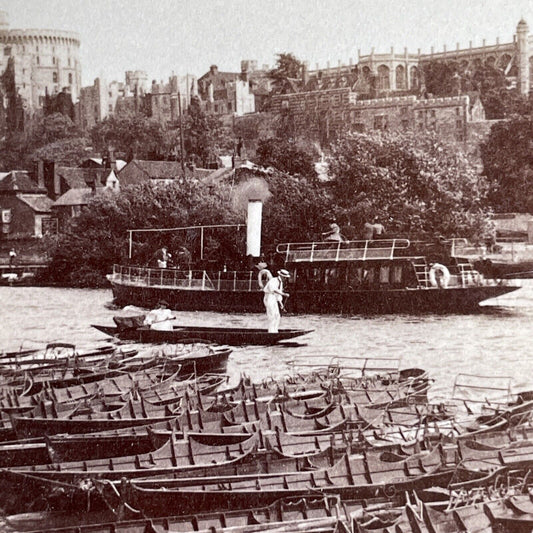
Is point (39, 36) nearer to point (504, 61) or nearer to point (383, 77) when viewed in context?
point (383, 77)

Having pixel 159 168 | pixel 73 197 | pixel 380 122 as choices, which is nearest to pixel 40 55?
pixel 159 168

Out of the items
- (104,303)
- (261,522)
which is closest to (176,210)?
(104,303)

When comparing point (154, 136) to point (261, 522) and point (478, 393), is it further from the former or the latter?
point (261, 522)

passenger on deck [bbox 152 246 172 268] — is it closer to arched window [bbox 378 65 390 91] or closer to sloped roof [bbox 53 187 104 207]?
sloped roof [bbox 53 187 104 207]

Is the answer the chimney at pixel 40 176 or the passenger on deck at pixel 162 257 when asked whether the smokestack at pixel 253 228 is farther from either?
the chimney at pixel 40 176

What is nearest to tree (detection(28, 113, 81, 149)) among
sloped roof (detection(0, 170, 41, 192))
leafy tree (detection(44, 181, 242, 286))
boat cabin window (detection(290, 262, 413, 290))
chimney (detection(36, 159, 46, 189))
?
chimney (detection(36, 159, 46, 189))

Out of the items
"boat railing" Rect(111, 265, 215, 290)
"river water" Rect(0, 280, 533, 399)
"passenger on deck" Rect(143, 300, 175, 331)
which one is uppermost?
"boat railing" Rect(111, 265, 215, 290)
